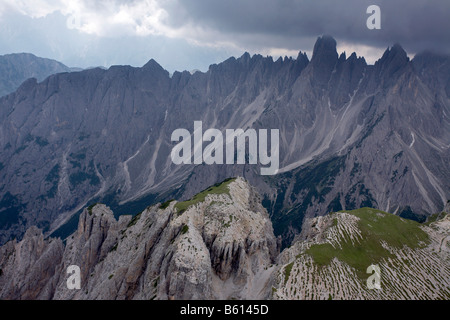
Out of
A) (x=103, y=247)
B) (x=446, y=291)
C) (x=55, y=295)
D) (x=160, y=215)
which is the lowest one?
(x=55, y=295)

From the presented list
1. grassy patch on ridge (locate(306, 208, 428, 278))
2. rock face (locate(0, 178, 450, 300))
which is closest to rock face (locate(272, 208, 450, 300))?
grassy patch on ridge (locate(306, 208, 428, 278))

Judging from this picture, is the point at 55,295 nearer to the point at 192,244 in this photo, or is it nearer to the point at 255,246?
the point at 192,244

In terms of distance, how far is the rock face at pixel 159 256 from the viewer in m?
69.6

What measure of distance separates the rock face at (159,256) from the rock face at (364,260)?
8243 mm

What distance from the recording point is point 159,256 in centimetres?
7844

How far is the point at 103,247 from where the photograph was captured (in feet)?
351

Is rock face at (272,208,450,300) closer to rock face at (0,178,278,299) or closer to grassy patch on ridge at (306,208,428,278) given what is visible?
grassy patch on ridge at (306,208,428,278)

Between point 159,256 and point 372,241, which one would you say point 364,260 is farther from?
point 159,256

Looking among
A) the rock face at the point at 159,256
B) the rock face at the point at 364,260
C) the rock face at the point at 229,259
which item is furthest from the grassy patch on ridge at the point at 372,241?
the rock face at the point at 159,256

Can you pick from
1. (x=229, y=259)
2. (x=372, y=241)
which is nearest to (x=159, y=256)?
(x=229, y=259)

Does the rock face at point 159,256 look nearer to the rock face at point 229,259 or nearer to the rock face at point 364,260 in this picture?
the rock face at point 229,259

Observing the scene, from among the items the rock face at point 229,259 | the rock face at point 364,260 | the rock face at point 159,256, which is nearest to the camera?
the rock face at point 364,260
